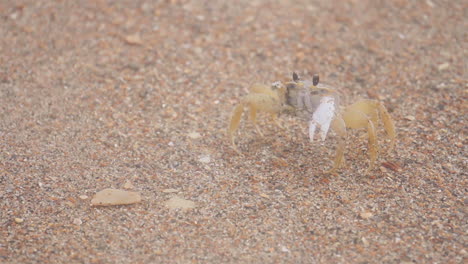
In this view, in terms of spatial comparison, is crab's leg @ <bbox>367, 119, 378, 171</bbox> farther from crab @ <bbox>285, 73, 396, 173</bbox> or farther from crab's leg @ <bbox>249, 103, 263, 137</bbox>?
crab's leg @ <bbox>249, 103, 263, 137</bbox>

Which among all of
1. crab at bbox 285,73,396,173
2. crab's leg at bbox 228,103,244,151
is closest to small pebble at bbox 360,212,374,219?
crab at bbox 285,73,396,173

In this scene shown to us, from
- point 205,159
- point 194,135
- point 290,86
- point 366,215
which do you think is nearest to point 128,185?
point 205,159

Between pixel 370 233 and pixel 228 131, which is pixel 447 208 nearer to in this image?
pixel 370 233

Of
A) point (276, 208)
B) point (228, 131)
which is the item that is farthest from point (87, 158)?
point (276, 208)

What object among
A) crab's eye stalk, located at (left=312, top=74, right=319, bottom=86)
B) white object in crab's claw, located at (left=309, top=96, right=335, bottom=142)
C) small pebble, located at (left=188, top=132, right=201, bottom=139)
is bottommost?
small pebble, located at (left=188, top=132, right=201, bottom=139)

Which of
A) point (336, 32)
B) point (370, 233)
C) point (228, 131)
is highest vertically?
point (336, 32)

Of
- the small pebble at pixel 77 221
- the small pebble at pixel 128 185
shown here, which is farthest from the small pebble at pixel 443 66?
the small pebble at pixel 77 221

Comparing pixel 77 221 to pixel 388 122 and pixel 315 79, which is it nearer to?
pixel 315 79
